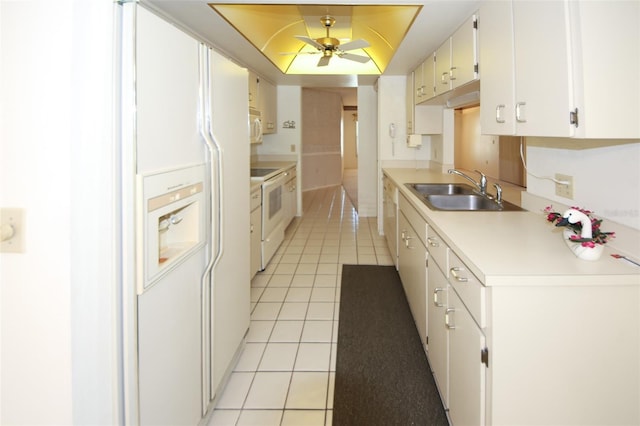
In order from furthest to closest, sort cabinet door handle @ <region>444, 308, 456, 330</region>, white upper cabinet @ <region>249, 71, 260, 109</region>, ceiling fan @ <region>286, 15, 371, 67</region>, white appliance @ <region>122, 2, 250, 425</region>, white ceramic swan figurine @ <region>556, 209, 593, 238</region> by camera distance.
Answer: white upper cabinet @ <region>249, 71, 260, 109</region> < ceiling fan @ <region>286, 15, 371, 67</region> < cabinet door handle @ <region>444, 308, 456, 330</region> < white ceramic swan figurine @ <region>556, 209, 593, 238</region> < white appliance @ <region>122, 2, 250, 425</region>

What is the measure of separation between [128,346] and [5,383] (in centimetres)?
31

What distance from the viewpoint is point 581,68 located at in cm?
134

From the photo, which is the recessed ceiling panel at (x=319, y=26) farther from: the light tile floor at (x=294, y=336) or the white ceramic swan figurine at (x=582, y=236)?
the light tile floor at (x=294, y=336)

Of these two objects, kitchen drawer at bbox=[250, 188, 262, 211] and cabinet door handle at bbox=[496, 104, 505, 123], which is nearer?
cabinet door handle at bbox=[496, 104, 505, 123]

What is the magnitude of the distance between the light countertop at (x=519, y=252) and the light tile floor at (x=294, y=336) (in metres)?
1.02

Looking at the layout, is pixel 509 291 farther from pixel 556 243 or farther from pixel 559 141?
pixel 559 141

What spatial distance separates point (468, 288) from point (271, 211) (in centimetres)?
322

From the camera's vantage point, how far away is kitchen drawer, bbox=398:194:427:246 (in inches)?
92.8

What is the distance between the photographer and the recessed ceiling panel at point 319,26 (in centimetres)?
305

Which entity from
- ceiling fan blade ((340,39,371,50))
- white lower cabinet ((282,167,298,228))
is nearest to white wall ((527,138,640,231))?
ceiling fan blade ((340,39,371,50))

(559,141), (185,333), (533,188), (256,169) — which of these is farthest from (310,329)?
(256,169)

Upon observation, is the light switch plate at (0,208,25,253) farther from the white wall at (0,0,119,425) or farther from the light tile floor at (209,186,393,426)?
the light tile floor at (209,186,393,426)

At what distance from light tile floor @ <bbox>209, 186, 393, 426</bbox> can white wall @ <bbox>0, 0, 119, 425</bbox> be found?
0.95 meters

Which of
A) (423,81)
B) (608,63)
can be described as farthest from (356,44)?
(608,63)
